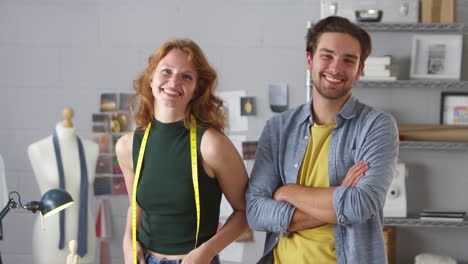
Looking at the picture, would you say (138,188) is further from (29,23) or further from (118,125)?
(29,23)

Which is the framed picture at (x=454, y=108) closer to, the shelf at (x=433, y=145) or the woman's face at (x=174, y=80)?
the shelf at (x=433, y=145)

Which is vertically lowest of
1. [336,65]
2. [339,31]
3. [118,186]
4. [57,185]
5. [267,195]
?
[118,186]

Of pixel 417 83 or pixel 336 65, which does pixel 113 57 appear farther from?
pixel 336 65

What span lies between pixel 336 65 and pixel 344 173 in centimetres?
35

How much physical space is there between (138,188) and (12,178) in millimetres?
2298

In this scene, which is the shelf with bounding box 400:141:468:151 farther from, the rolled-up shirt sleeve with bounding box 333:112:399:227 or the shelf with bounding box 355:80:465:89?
the rolled-up shirt sleeve with bounding box 333:112:399:227

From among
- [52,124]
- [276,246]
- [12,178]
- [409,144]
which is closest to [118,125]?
[52,124]

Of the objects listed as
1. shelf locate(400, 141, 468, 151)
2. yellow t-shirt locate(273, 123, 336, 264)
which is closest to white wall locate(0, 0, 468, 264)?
shelf locate(400, 141, 468, 151)

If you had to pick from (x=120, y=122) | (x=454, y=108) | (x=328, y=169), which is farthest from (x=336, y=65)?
(x=120, y=122)

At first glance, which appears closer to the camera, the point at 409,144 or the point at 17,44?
the point at 409,144

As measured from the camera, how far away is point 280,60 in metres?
3.99

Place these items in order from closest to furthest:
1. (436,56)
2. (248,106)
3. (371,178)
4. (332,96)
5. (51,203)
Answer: (371,178) → (332,96) → (51,203) → (436,56) → (248,106)

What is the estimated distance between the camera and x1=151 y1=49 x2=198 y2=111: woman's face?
203 centimetres

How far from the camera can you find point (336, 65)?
1.97m
